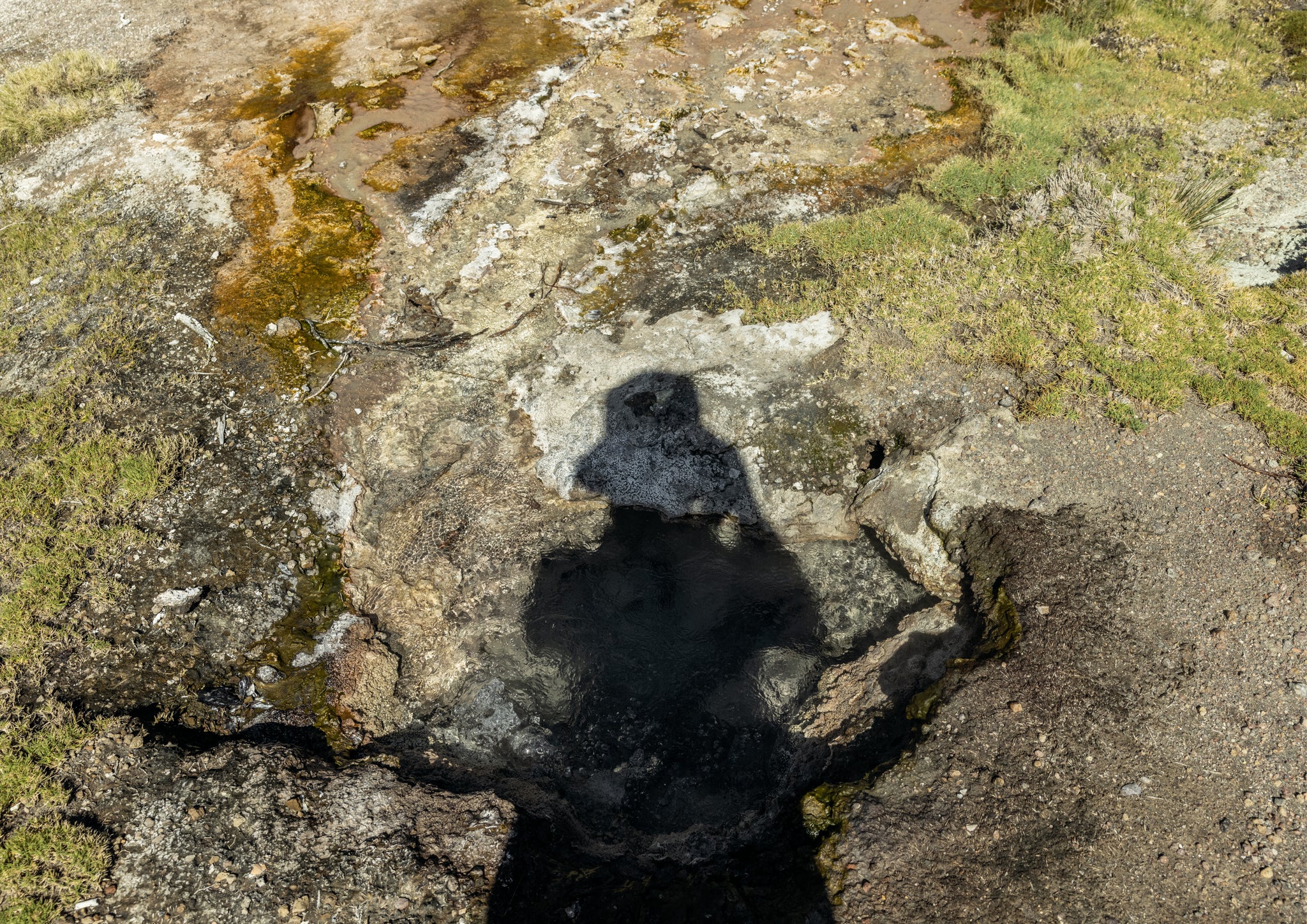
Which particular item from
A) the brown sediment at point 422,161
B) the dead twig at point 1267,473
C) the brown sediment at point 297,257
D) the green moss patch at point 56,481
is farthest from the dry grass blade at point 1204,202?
the green moss patch at point 56,481

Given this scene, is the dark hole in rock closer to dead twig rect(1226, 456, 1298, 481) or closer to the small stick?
dead twig rect(1226, 456, 1298, 481)

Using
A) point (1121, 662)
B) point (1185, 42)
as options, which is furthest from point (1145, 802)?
point (1185, 42)

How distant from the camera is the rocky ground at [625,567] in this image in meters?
3.38

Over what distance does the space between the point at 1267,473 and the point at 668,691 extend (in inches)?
142

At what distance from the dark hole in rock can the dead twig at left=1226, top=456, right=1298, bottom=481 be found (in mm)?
1932

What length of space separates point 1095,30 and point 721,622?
7616mm

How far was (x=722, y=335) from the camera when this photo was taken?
5.54m

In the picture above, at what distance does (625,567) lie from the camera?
16.1 ft

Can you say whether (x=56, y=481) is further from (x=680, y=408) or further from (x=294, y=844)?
(x=680, y=408)

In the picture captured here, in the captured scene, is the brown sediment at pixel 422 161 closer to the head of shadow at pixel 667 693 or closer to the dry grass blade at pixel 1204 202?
the head of shadow at pixel 667 693

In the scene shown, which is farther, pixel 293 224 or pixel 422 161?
pixel 422 161

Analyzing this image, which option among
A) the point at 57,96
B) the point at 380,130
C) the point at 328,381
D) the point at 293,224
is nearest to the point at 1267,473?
the point at 328,381

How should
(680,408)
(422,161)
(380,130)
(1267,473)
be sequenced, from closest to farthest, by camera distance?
(1267,473) → (680,408) → (422,161) → (380,130)

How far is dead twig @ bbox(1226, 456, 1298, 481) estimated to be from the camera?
171 inches
